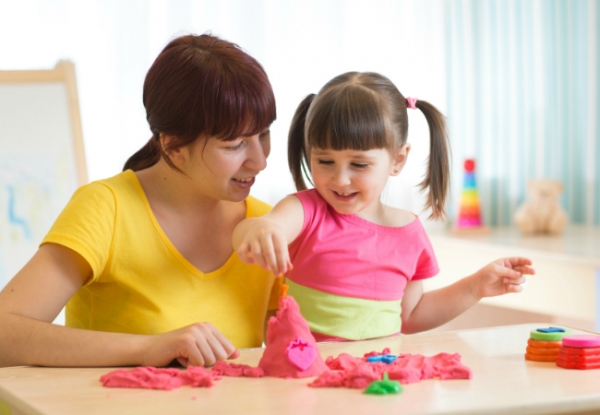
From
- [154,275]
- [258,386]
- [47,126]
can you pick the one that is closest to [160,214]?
[154,275]

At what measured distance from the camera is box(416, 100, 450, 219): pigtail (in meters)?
1.31

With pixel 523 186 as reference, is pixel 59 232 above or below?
above

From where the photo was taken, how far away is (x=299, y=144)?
1304 mm

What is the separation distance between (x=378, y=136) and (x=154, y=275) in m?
0.41

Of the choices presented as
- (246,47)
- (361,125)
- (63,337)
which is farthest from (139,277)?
(246,47)

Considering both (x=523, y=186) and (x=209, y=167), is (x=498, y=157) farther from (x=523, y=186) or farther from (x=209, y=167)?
(x=209, y=167)

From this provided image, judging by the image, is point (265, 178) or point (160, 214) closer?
point (160, 214)

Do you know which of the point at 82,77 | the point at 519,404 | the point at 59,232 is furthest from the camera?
the point at 82,77

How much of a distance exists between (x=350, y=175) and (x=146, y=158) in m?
0.42

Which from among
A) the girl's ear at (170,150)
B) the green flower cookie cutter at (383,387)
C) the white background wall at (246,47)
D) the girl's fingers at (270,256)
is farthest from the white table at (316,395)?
the white background wall at (246,47)

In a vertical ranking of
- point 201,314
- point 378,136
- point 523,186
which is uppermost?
point 378,136

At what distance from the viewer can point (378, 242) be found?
49.2 inches

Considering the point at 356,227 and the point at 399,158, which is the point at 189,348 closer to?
the point at 356,227

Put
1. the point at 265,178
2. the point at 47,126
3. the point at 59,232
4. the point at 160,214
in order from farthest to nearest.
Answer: the point at 265,178, the point at 47,126, the point at 160,214, the point at 59,232
